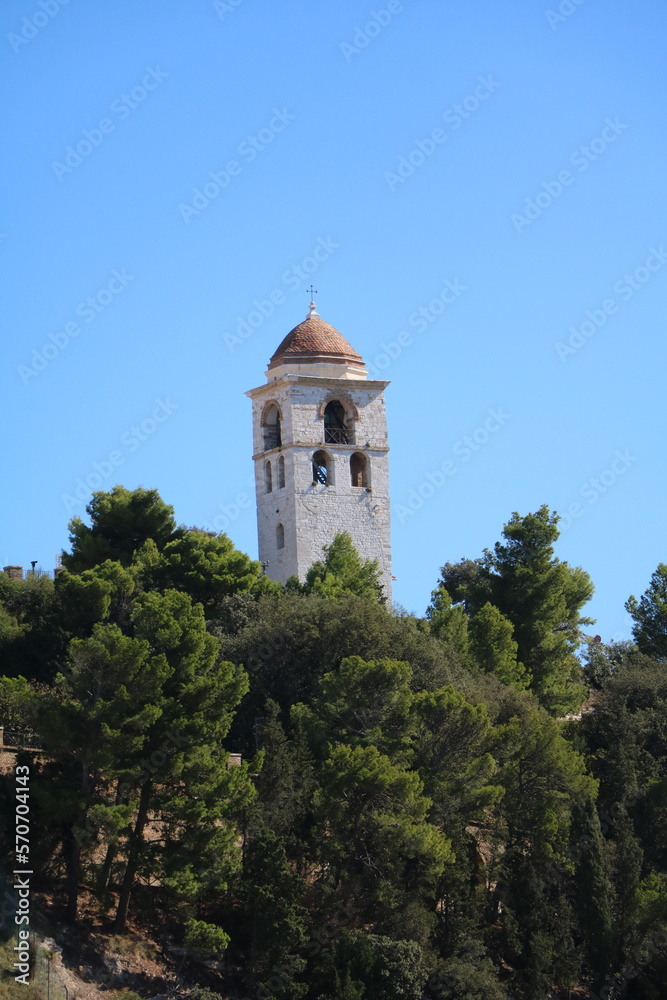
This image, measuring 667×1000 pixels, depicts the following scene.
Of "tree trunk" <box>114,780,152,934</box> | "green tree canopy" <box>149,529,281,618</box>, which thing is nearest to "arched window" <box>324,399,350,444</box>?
"green tree canopy" <box>149,529,281,618</box>

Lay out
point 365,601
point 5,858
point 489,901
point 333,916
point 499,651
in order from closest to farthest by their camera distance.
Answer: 1. point 5,858
2. point 333,916
3. point 489,901
4. point 365,601
5. point 499,651

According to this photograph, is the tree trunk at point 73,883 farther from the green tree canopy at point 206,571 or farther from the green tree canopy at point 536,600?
the green tree canopy at point 536,600

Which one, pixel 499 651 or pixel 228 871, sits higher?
pixel 499 651

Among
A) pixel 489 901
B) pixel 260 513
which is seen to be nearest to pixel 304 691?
pixel 489 901

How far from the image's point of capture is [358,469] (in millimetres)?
61062

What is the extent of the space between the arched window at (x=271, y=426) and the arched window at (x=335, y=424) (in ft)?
4.90

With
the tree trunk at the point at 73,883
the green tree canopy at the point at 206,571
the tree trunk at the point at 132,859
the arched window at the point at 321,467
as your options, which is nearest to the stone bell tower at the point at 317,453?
the arched window at the point at 321,467

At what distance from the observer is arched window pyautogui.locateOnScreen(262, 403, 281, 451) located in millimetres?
61188

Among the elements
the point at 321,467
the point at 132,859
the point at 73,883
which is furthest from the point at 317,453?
Result: the point at 73,883

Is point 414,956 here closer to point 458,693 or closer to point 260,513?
point 458,693

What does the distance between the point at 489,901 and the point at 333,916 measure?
481cm

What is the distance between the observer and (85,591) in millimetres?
46844

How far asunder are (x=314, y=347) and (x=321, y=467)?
363 centimetres

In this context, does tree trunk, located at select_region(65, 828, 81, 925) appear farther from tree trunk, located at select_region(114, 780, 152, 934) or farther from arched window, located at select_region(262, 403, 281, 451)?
arched window, located at select_region(262, 403, 281, 451)
